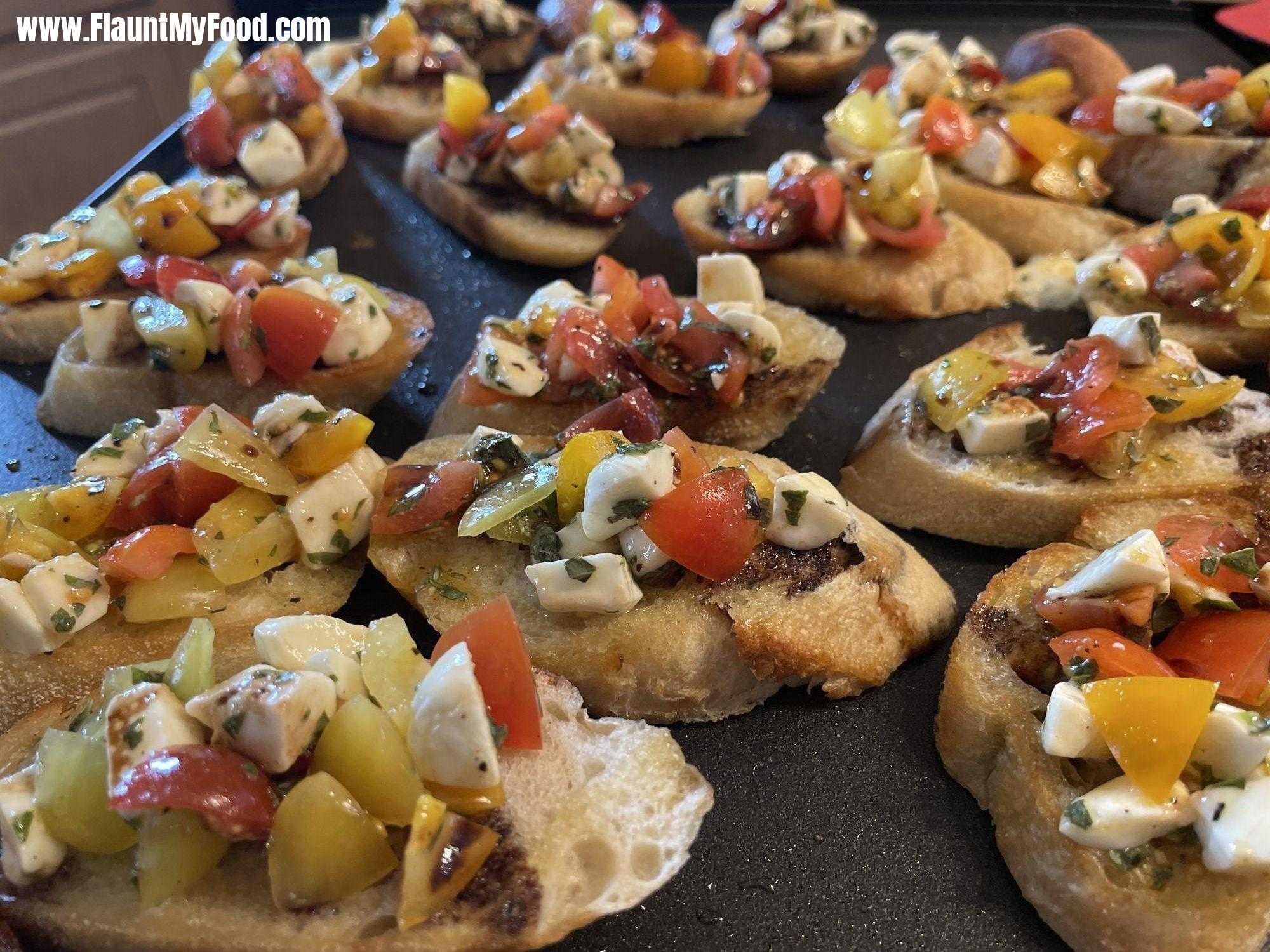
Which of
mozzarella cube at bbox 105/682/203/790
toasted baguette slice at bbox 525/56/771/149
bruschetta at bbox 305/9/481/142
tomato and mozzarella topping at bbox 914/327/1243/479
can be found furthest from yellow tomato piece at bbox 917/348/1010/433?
bruschetta at bbox 305/9/481/142

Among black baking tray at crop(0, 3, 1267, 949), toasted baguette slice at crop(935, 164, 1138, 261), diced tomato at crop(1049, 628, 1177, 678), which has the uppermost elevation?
toasted baguette slice at crop(935, 164, 1138, 261)

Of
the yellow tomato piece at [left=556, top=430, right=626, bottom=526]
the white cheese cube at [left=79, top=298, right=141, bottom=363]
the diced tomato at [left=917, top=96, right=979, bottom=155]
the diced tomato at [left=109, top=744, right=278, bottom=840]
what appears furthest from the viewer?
the diced tomato at [left=917, top=96, right=979, bottom=155]

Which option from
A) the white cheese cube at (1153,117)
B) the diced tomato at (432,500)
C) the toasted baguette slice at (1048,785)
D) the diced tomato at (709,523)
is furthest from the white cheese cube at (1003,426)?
the white cheese cube at (1153,117)

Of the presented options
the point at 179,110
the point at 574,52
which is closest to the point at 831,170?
the point at 574,52

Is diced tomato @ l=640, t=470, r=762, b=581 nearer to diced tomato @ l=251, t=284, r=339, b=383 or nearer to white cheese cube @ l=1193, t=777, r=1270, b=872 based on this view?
white cheese cube @ l=1193, t=777, r=1270, b=872

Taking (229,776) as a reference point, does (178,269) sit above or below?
above

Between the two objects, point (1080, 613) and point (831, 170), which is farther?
point (831, 170)

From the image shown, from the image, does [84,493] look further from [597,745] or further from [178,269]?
[597,745]
